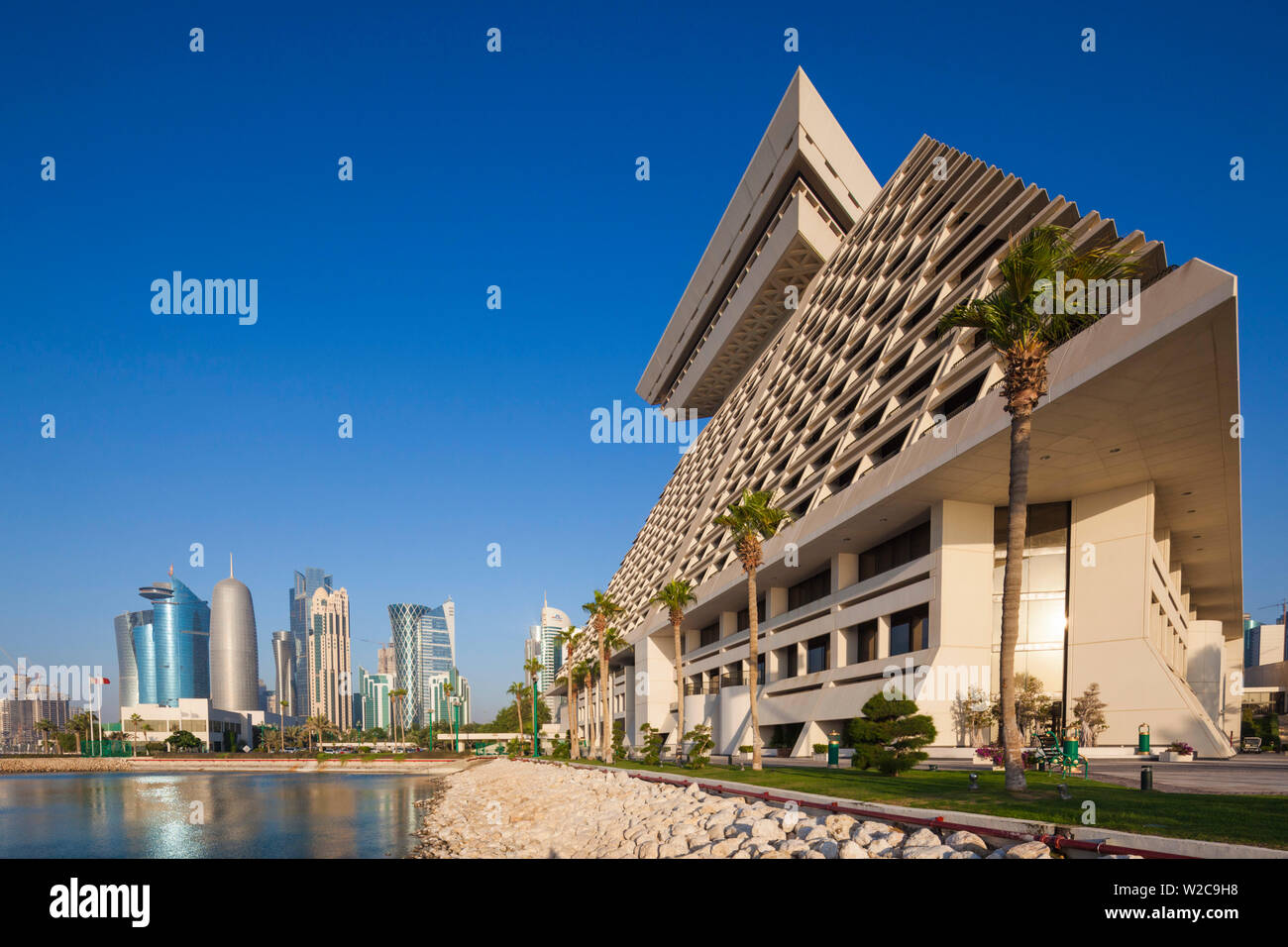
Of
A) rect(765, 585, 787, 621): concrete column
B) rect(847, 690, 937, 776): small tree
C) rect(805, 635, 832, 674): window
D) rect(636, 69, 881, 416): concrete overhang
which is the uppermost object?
rect(636, 69, 881, 416): concrete overhang

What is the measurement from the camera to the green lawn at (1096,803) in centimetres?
1070

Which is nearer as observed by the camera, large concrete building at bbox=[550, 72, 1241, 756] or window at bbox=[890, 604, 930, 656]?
large concrete building at bbox=[550, 72, 1241, 756]

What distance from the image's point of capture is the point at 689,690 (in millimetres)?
63375

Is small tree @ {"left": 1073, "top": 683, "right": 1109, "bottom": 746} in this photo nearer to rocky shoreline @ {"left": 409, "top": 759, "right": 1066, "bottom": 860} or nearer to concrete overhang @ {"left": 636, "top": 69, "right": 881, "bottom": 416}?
rocky shoreline @ {"left": 409, "top": 759, "right": 1066, "bottom": 860}

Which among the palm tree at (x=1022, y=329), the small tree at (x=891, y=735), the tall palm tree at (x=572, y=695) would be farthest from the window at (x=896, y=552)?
the tall palm tree at (x=572, y=695)

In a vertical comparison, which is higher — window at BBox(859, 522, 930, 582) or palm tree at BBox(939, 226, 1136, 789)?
palm tree at BBox(939, 226, 1136, 789)

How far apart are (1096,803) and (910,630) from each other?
829 inches

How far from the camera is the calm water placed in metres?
29.0

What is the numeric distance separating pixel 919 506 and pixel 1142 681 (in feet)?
33.6

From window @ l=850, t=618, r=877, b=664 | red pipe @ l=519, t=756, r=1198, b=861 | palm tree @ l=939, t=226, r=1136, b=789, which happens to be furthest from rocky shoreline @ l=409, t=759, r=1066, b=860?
window @ l=850, t=618, r=877, b=664

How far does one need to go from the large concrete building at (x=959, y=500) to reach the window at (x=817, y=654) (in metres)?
0.16

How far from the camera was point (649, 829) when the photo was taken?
19016mm

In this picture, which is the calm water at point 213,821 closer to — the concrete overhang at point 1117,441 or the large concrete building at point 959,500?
the large concrete building at point 959,500

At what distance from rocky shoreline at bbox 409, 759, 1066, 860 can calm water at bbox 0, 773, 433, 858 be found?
10.0 feet
